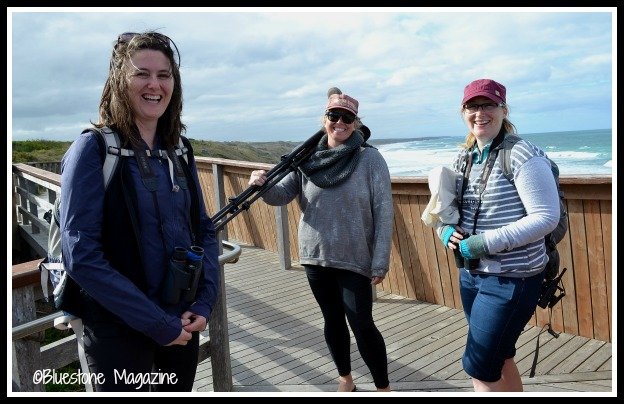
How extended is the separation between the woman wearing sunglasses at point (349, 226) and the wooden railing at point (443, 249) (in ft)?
4.76

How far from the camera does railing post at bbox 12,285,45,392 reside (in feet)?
6.58

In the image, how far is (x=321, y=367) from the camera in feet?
11.0

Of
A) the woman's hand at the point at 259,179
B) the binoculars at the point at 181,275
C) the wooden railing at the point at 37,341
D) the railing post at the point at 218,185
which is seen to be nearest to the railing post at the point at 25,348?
the wooden railing at the point at 37,341

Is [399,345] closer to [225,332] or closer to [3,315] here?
[225,332]

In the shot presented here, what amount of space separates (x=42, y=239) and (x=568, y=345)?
23.1 feet

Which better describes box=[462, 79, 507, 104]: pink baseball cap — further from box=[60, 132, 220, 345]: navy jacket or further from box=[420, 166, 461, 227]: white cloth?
box=[60, 132, 220, 345]: navy jacket

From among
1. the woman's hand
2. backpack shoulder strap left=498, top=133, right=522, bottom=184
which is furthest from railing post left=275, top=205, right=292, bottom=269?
backpack shoulder strap left=498, top=133, right=522, bottom=184

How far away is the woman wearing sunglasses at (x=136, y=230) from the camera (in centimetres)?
155

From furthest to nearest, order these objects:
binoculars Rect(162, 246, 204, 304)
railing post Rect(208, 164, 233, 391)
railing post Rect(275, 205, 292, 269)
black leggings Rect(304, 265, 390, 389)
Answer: railing post Rect(275, 205, 292, 269) < railing post Rect(208, 164, 233, 391) < black leggings Rect(304, 265, 390, 389) < binoculars Rect(162, 246, 204, 304)

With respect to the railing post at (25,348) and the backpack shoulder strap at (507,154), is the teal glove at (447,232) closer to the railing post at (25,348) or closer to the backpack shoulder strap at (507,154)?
the backpack shoulder strap at (507,154)

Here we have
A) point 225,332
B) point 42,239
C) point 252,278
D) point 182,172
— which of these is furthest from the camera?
point 42,239

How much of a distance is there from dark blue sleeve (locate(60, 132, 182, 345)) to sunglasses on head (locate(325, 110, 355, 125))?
122cm

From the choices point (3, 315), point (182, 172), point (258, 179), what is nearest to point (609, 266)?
point (258, 179)

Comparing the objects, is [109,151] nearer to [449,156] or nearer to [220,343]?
[220,343]
